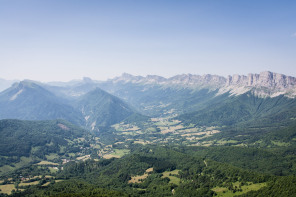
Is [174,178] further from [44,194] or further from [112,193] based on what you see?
[44,194]

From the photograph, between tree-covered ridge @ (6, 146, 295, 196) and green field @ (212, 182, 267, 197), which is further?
tree-covered ridge @ (6, 146, 295, 196)

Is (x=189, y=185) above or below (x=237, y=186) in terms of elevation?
below

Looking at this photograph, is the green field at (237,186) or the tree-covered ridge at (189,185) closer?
the green field at (237,186)

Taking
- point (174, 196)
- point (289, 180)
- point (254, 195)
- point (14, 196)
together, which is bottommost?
point (14, 196)

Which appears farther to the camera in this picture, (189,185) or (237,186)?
(189,185)

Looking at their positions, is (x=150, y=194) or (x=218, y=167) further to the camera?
(x=218, y=167)

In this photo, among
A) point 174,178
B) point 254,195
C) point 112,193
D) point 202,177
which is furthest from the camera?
point 174,178

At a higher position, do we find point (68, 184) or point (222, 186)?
point (222, 186)

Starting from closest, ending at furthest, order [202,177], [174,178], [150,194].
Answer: [150,194] → [202,177] → [174,178]

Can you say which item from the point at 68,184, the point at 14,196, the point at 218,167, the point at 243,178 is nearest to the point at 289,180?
the point at 243,178

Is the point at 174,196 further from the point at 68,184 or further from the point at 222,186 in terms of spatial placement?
the point at 68,184
